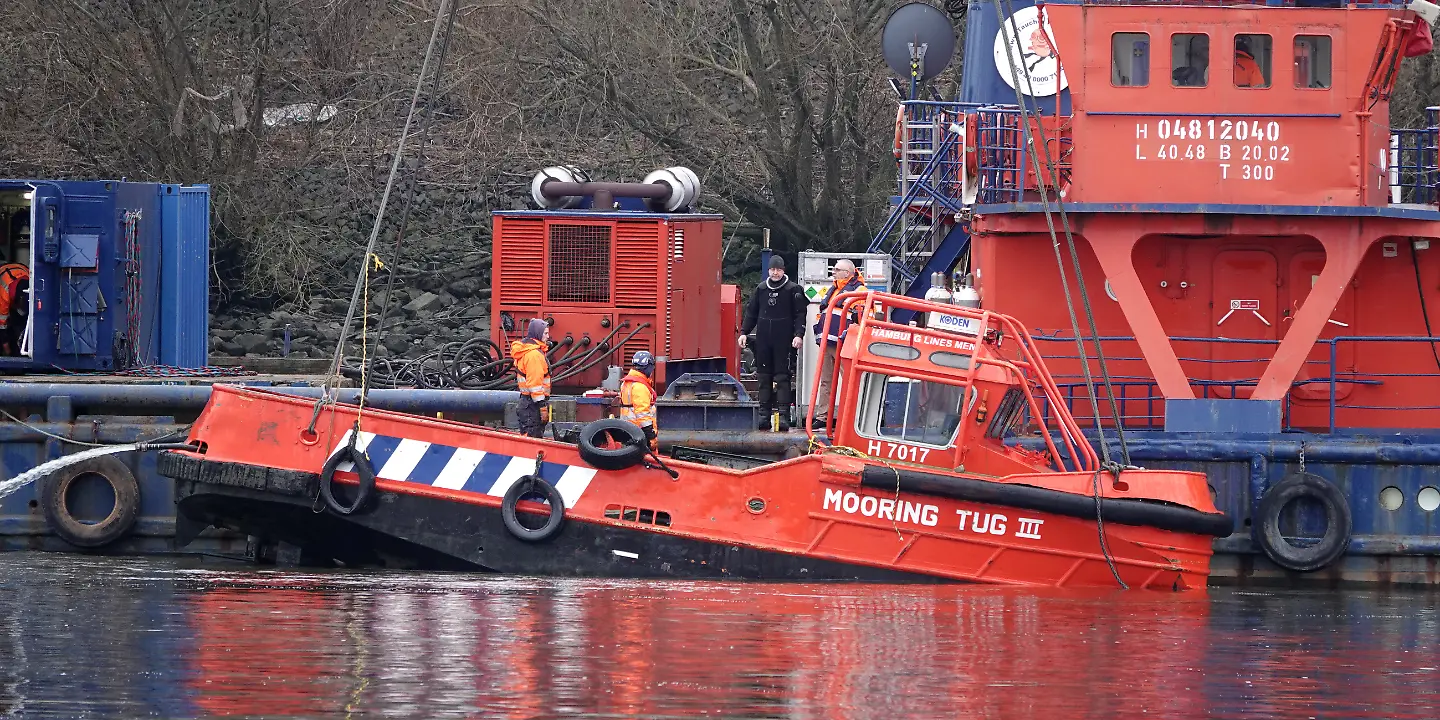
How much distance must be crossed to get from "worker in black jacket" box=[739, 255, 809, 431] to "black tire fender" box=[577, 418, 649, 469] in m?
2.66

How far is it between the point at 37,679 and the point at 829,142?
20778mm

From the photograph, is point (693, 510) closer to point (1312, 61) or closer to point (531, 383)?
point (531, 383)

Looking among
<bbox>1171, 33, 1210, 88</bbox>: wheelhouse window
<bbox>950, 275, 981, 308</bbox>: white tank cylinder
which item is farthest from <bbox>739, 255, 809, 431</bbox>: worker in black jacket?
<bbox>1171, 33, 1210, 88</bbox>: wheelhouse window

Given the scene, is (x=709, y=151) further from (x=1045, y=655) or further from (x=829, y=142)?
(x=1045, y=655)

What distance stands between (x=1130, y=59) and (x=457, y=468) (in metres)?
6.03

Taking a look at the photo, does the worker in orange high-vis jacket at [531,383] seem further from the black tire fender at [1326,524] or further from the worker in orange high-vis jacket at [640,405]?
the black tire fender at [1326,524]

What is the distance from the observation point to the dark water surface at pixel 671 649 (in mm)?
9086

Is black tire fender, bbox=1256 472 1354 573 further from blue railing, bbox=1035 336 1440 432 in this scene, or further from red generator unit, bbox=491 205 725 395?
red generator unit, bbox=491 205 725 395

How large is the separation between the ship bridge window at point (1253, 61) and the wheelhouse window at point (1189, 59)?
0.87ft

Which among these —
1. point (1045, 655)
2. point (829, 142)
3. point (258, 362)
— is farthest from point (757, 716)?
point (829, 142)

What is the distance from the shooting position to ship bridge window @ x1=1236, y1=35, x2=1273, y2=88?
1503cm

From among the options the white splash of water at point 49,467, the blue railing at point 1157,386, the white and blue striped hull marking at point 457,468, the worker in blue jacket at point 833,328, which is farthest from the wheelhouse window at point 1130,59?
the white splash of water at point 49,467

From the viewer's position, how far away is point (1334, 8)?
15.0m

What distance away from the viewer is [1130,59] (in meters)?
15.1
